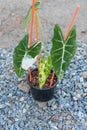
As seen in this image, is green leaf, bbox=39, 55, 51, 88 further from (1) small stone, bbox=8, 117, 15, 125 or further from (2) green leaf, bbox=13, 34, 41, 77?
(1) small stone, bbox=8, 117, 15, 125

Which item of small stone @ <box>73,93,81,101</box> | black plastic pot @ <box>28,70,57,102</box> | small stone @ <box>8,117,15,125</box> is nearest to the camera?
black plastic pot @ <box>28,70,57,102</box>

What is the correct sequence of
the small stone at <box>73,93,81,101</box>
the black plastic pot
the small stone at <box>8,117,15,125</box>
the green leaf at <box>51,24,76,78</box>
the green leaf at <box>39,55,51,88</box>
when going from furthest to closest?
1. the small stone at <box>73,93,81,101</box>
2. the small stone at <box>8,117,15,125</box>
3. the black plastic pot
4. the green leaf at <box>39,55,51,88</box>
5. the green leaf at <box>51,24,76,78</box>

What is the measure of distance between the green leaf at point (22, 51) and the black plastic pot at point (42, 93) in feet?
0.80

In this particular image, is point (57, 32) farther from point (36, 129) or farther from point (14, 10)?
point (14, 10)

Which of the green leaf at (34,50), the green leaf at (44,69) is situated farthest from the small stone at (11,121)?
the green leaf at (34,50)

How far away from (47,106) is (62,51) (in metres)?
0.60

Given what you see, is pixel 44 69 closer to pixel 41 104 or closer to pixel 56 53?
pixel 56 53

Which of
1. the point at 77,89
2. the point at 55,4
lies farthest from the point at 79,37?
the point at 77,89

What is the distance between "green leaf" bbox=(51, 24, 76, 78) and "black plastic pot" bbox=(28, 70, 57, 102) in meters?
0.34

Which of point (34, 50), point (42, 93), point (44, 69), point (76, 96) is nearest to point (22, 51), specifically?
point (34, 50)

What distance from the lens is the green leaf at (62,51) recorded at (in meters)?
1.88

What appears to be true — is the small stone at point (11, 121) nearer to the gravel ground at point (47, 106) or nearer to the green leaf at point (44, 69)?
the gravel ground at point (47, 106)

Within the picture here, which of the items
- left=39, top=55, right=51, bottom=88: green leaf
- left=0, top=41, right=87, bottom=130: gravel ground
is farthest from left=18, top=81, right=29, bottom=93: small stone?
left=39, top=55, right=51, bottom=88: green leaf

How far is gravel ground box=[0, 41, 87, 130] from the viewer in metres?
2.28
